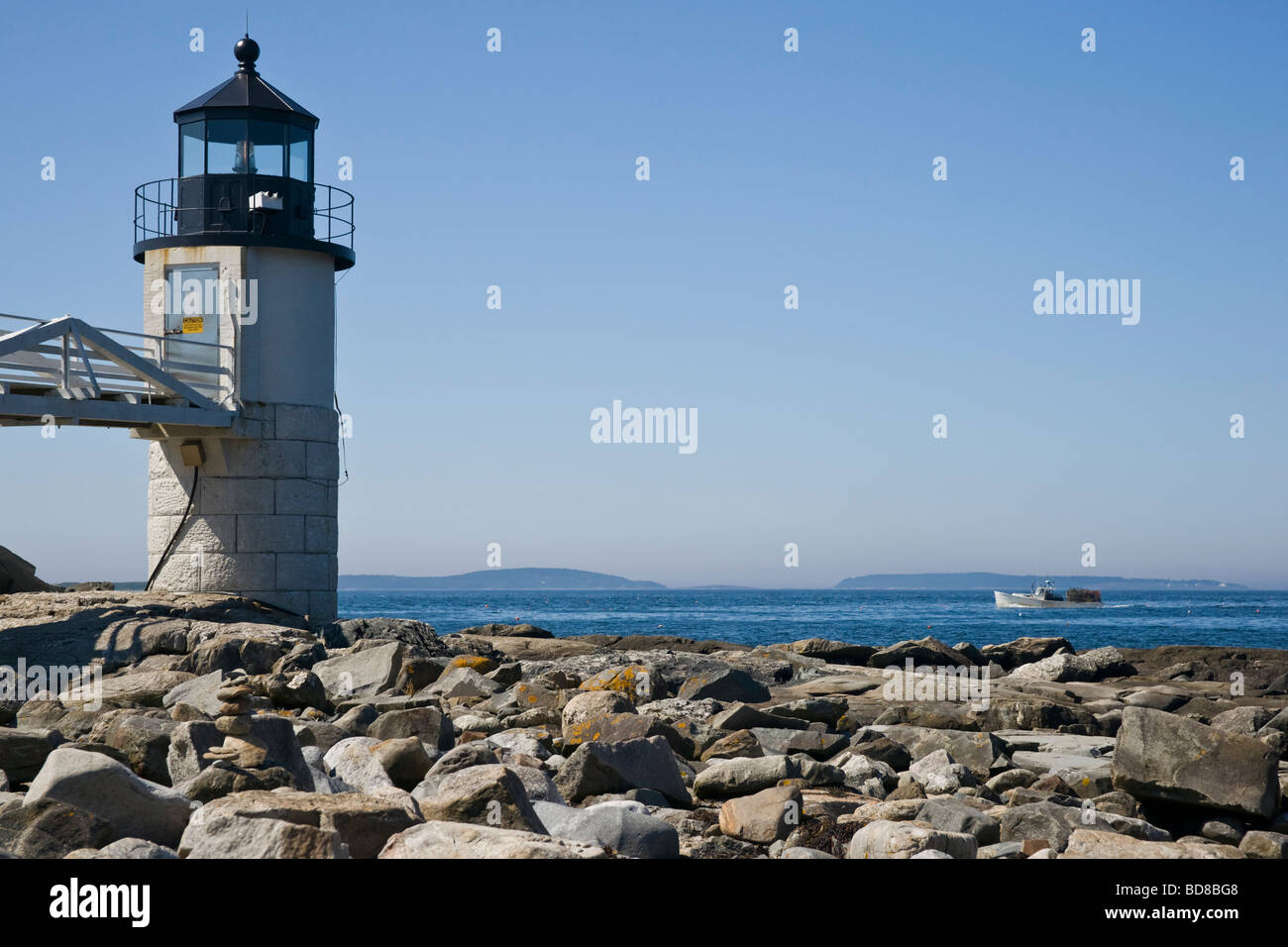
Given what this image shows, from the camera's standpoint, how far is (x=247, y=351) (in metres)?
20.8

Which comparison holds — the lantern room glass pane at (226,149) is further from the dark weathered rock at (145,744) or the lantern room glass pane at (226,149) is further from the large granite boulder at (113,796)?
the large granite boulder at (113,796)

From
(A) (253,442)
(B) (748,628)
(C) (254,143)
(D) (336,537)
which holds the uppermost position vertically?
(C) (254,143)

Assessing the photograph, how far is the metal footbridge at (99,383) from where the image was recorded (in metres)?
17.6

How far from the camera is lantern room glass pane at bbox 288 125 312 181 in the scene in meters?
21.3

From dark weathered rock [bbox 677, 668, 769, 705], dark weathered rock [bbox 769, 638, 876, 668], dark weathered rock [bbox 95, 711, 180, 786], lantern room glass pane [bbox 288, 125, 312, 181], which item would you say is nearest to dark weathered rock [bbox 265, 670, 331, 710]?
dark weathered rock [bbox 677, 668, 769, 705]

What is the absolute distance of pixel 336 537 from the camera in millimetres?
21656

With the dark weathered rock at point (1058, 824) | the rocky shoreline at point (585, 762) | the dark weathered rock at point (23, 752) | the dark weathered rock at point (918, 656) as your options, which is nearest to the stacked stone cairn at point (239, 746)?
the rocky shoreline at point (585, 762)

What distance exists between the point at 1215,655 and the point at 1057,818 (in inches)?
856

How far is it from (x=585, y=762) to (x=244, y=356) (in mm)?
14406

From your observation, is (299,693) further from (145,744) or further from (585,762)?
(585,762)

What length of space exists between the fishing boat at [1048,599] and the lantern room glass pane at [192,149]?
78.7 m
